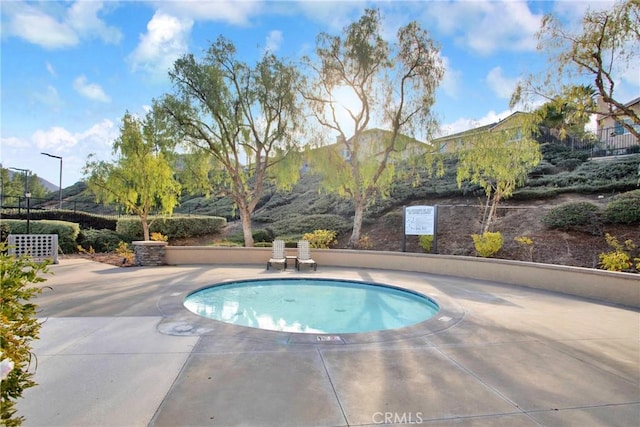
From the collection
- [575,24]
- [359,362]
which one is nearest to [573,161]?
[575,24]

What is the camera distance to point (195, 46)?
37.2 feet

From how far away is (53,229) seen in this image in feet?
41.3

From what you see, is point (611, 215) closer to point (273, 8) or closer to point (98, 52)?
point (273, 8)

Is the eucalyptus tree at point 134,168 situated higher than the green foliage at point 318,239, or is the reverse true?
the eucalyptus tree at point 134,168

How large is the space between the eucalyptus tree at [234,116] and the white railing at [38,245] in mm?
4705

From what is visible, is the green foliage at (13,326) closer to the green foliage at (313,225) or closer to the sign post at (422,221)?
the sign post at (422,221)

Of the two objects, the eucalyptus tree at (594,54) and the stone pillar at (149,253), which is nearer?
the eucalyptus tree at (594,54)

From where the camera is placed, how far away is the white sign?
10586 mm

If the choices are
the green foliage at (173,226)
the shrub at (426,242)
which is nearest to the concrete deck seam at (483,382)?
the shrub at (426,242)

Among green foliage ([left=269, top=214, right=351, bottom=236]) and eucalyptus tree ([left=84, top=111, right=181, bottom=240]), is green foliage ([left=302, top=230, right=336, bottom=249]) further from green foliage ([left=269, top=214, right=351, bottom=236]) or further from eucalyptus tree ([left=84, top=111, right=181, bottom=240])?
eucalyptus tree ([left=84, top=111, right=181, bottom=240])

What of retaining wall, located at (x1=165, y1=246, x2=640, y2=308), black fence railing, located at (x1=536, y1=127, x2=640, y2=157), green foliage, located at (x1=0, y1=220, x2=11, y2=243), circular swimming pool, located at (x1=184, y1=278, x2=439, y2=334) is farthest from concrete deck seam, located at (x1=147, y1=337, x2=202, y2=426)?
black fence railing, located at (x1=536, y1=127, x2=640, y2=157)

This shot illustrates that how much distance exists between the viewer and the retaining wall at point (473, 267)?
6.77 m

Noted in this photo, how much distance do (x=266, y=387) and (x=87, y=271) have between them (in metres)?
8.54

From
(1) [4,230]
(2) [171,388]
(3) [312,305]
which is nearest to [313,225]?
(3) [312,305]
